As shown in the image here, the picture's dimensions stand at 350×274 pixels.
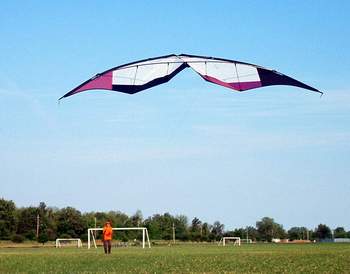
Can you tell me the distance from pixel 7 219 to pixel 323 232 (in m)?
86.6

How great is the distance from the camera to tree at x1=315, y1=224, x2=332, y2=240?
162250 mm

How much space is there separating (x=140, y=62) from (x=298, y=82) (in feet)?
12.6

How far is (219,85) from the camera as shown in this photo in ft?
58.9

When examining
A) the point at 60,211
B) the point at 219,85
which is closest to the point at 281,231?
the point at 60,211

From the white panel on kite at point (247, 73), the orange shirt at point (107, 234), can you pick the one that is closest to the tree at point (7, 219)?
the orange shirt at point (107, 234)

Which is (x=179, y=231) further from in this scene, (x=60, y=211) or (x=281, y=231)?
(x=281, y=231)

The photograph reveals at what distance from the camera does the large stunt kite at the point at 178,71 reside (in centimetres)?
1652

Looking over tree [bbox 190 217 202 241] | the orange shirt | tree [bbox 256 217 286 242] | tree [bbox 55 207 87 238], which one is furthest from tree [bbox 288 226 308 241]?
the orange shirt

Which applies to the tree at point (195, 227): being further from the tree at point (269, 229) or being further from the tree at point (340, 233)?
the tree at point (340, 233)

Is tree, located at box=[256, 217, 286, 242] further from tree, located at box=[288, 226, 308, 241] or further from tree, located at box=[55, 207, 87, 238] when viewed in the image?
tree, located at box=[55, 207, 87, 238]

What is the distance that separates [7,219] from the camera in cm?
10394

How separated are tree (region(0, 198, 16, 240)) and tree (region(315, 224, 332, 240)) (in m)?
82.0

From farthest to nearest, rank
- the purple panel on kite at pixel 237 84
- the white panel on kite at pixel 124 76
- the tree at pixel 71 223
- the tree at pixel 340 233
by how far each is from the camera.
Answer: the tree at pixel 340 233, the tree at pixel 71 223, the purple panel on kite at pixel 237 84, the white panel on kite at pixel 124 76

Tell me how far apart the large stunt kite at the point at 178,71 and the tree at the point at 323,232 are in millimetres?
149334
